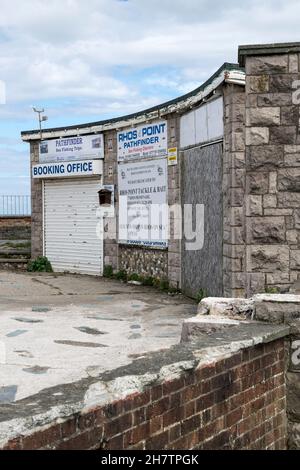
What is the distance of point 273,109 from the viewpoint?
24.0ft

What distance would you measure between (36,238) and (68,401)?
50.6ft

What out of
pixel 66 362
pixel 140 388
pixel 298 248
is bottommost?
pixel 66 362

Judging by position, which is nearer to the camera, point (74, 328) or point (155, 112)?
point (74, 328)

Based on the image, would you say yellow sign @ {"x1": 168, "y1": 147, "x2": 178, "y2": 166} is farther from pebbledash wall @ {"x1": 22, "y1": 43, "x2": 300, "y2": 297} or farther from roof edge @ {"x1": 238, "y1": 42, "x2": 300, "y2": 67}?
roof edge @ {"x1": 238, "y1": 42, "x2": 300, "y2": 67}

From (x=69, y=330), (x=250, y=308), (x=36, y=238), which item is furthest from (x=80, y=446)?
(x=36, y=238)

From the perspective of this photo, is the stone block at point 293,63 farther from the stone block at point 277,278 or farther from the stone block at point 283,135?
the stone block at point 277,278

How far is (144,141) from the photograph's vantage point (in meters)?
14.9

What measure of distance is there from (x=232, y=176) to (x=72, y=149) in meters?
7.85

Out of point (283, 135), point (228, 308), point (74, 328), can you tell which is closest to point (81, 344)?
point (74, 328)

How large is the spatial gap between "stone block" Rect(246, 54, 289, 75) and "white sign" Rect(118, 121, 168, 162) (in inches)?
264

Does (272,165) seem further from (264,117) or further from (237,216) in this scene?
(237,216)

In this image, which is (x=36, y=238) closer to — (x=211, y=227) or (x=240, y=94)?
(x=211, y=227)

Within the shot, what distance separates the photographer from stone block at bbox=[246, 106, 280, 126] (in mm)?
7301

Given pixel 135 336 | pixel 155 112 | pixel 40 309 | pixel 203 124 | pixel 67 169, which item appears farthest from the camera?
pixel 67 169
